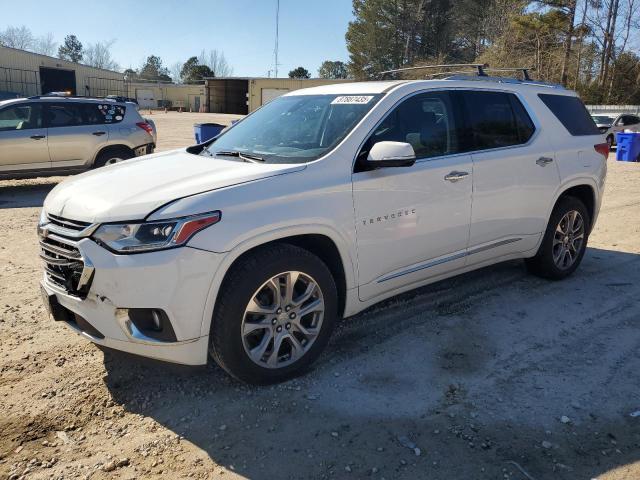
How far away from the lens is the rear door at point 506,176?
4242 millimetres

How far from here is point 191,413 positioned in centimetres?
301

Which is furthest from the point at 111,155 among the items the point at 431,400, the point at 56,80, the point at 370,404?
the point at 56,80

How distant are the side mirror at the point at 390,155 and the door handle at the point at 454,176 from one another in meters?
0.62

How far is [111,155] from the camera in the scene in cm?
1057

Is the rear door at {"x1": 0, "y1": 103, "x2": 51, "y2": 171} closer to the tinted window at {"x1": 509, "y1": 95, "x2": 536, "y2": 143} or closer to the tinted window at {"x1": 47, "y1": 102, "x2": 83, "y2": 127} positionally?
the tinted window at {"x1": 47, "y1": 102, "x2": 83, "y2": 127}

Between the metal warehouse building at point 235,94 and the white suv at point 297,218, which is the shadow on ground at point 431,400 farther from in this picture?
the metal warehouse building at point 235,94

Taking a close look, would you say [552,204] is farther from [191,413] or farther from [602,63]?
[602,63]

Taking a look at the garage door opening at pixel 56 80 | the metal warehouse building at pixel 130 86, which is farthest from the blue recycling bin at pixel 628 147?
the garage door opening at pixel 56 80

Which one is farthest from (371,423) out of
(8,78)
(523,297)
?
(8,78)

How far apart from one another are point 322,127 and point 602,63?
3641cm

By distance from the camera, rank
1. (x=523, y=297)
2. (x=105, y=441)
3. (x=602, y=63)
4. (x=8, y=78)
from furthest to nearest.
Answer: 1. (x=8, y=78)
2. (x=602, y=63)
3. (x=523, y=297)
4. (x=105, y=441)

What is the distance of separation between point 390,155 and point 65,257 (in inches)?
78.1

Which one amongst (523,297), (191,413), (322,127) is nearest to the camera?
(191,413)

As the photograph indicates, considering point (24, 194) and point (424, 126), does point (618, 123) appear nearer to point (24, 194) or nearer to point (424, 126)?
point (424, 126)
